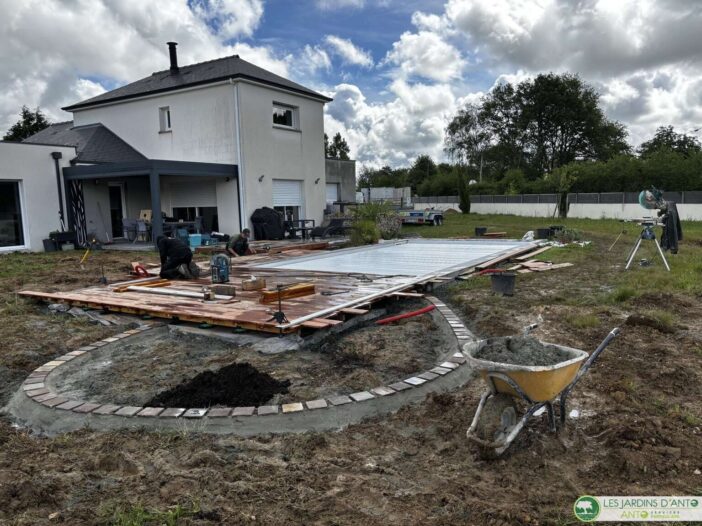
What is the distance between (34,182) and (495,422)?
15.4m

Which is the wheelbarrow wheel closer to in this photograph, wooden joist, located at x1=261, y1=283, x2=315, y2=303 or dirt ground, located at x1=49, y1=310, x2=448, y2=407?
dirt ground, located at x1=49, y1=310, x2=448, y2=407

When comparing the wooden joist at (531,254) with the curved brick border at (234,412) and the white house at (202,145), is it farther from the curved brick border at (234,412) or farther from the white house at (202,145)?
the white house at (202,145)

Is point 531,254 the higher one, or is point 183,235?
point 183,235

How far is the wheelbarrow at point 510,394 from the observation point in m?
2.71

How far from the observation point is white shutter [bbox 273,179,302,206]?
18.1 m

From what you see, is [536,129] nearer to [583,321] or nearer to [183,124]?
[183,124]

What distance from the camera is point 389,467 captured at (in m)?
2.83

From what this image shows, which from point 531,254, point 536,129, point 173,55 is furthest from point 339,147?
point 531,254

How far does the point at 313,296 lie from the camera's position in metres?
6.71

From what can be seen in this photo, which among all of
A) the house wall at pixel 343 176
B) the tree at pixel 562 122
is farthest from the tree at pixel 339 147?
the house wall at pixel 343 176

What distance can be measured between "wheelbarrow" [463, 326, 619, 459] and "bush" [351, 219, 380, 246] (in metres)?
12.1

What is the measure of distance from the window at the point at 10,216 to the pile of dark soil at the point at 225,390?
1287cm

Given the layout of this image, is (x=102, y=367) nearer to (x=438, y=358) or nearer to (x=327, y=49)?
(x=438, y=358)

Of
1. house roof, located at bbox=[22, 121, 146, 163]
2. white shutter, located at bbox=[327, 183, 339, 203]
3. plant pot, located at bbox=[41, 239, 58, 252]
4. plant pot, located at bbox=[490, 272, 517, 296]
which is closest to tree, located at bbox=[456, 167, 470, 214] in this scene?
white shutter, located at bbox=[327, 183, 339, 203]
